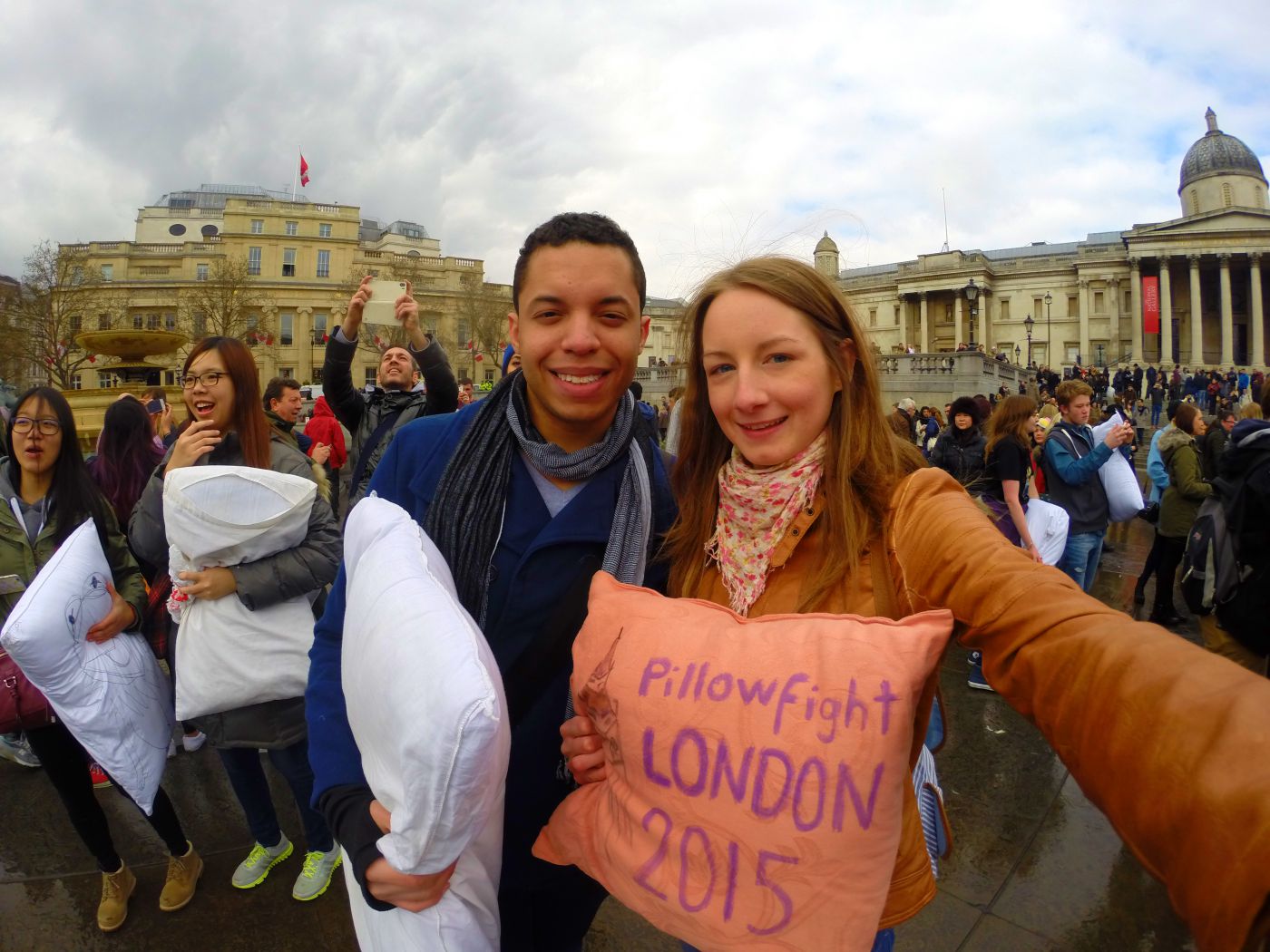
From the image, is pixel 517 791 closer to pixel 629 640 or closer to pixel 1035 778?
pixel 629 640

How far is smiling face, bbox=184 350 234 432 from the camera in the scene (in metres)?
2.87

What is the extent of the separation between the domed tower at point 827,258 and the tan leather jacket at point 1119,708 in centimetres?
64

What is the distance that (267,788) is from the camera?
287cm

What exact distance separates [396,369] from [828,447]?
12.9 feet

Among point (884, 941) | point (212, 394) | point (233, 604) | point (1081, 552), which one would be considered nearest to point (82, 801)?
point (233, 604)

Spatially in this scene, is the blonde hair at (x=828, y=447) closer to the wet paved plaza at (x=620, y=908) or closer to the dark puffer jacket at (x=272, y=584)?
the dark puffer jacket at (x=272, y=584)

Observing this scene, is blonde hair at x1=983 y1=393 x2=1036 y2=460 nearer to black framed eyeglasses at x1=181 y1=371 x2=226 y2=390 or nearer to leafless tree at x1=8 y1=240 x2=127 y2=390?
black framed eyeglasses at x1=181 y1=371 x2=226 y2=390

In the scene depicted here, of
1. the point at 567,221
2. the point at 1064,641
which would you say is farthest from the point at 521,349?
the point at 1064,641

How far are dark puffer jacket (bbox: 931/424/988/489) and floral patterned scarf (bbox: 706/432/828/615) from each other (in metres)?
4.76

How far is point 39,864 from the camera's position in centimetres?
304

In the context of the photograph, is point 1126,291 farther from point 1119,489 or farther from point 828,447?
point 828,447

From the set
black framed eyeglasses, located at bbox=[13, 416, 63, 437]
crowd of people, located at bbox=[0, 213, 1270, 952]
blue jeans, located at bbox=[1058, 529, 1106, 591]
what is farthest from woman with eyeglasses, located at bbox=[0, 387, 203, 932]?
blue jeans, located at bbox=[1058, 529, 1106, 591]

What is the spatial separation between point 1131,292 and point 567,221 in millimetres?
66519

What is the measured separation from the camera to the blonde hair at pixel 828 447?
4.38ft
